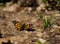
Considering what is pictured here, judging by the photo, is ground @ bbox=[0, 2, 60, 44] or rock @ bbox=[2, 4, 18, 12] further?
rock @ bbox=[2, 4, 18, 12]

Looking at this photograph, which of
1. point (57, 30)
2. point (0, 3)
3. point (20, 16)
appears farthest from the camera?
point (0, 3)

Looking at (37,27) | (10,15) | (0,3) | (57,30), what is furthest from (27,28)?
(0,3)

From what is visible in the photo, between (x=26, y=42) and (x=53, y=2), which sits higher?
(x=53, y=2)

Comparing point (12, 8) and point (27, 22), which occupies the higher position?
point (12, 8)

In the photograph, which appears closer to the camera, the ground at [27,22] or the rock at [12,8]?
the ground at [27,22]

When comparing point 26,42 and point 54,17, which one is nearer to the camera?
point 26,42

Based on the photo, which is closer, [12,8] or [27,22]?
[27,22]

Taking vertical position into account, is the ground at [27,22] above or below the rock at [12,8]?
below

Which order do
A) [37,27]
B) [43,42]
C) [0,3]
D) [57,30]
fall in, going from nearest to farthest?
[43,42]
[57,30]
[37,27]
[0,3]

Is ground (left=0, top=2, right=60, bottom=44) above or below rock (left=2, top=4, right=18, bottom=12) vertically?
below

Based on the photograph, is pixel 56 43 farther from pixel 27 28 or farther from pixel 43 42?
pixel 27 28
